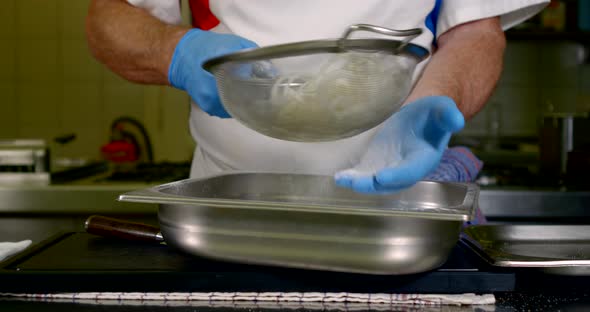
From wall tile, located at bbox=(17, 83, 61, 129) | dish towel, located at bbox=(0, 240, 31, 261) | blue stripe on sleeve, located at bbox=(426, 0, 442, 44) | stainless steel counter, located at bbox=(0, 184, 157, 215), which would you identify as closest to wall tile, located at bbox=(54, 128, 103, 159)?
wall tile, located at bbox=(17, 83, 61, 129)

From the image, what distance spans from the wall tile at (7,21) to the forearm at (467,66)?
278cm

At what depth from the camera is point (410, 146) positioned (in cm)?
68

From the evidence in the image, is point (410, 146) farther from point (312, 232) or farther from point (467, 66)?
point (467, 66)

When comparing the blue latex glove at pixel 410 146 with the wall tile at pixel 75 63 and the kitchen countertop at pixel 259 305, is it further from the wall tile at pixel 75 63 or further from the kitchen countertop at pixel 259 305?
the wall tile at pixel 75 63

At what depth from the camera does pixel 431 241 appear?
0.58 m

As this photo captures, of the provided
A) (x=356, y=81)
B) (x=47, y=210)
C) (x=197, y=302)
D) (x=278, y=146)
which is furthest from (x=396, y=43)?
(x=47, y=210)

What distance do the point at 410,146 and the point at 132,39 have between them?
52cm

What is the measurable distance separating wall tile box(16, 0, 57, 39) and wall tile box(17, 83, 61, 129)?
10.7 inches

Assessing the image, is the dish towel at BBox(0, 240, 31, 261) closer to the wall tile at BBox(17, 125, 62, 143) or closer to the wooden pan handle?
the wooden pan handle

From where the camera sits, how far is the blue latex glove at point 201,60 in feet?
2.49

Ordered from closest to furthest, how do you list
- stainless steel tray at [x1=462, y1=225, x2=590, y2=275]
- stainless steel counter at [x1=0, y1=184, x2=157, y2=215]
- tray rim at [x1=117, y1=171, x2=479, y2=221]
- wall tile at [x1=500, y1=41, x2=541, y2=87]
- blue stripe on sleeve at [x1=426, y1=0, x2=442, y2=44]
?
tray rim at [x1=117, y1=171, x2=479, y2=221], stainless steel tray at [x1=462, y1=225, x2=590, y2=275], blue stripe on sleeve at [x1=426, y1=0, x2=442, y2=44], stainless steel counter at [x1=0, y1=184, x2=157, y2=215], wall tile at [x1=500, y1=41, x2=541, y2=87]

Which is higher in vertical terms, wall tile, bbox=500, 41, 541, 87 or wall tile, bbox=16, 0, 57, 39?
wall tile, bbox=16, 0, 57, 39

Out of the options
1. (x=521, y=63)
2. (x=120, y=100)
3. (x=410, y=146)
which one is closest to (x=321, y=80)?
(x=410, y=146)

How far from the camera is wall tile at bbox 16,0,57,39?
324 cm
